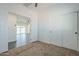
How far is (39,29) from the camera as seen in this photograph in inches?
70.4

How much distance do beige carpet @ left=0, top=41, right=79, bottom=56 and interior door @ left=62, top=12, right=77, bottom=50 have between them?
13cm

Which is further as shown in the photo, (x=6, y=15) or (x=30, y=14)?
(x=30, y=14)

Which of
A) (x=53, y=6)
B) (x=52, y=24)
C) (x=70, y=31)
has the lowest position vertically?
(x=70, y=31)

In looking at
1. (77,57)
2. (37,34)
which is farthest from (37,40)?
(77,57)

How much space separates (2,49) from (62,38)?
124cm

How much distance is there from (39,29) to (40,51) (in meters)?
0.48

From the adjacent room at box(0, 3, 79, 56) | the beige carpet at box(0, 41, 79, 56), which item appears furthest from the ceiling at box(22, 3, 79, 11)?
the beige carpet at box(0, 41, 79, 56)

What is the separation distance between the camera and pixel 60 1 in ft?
4.62

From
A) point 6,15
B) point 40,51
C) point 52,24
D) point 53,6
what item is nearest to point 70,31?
point 52,24

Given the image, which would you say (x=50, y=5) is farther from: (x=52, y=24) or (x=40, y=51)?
(x=40, y=51)

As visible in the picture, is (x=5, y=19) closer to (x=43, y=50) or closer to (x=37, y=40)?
(x=37, y=40)

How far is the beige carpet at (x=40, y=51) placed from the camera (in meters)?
1.54

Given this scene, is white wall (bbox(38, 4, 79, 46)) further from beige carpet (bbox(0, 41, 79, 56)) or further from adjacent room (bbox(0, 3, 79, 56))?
beige carpet (bbox(0, 41, 79, 56))

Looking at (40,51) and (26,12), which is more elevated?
(26,12)
